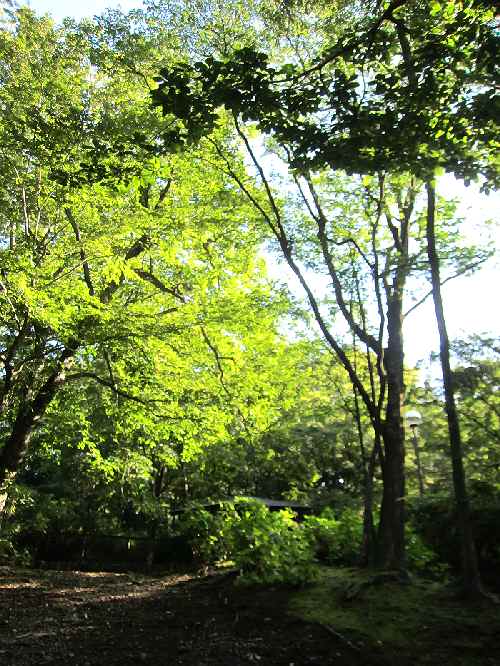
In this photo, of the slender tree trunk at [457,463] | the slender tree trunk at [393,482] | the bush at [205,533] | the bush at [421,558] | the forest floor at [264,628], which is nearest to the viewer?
the forest floor at [264,628]

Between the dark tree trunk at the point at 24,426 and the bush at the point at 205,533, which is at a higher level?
the dark tree trunk at the point at 24,426

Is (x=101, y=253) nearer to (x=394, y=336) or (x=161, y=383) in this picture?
(x=161, y=383)

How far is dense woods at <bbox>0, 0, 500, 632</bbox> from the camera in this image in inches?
171

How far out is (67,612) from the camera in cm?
655

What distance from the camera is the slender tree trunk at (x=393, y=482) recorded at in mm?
6829

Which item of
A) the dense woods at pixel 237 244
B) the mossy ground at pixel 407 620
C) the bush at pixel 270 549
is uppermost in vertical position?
the dense woods at pixel 237 244

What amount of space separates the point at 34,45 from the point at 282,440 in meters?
14.1

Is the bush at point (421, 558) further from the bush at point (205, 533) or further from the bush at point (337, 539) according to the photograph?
the bush at point (205, 533)

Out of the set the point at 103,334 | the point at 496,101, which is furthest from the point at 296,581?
the point at 496,101

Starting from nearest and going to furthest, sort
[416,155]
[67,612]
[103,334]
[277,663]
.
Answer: [277,663] → [416,155] → [67,612] → [103,334]

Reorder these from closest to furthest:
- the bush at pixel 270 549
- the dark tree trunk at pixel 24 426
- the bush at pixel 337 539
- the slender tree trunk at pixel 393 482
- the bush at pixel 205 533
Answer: the slender tree trunk at pixel 393 482 < the bush at pixel 270 549 < the bush at pixel 337 539 < the dark tree trunk at pixel 24 426 < the bush at pixel 205 533

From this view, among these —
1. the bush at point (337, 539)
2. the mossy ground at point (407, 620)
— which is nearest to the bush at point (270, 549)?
the mossy ground at point (407, 620)

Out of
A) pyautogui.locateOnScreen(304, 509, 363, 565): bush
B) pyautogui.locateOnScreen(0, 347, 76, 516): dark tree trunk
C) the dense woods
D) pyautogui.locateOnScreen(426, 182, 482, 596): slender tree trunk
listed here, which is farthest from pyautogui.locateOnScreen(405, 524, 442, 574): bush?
pyautogui.locateOnScreen(0, 347, 76, 516): dark tree trunk

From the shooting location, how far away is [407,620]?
4.78 meters
